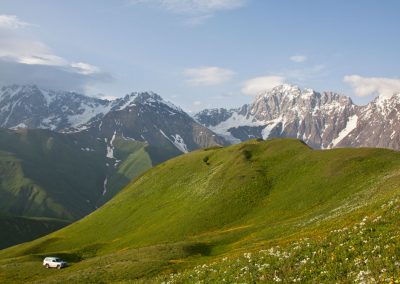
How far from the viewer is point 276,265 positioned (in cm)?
2730

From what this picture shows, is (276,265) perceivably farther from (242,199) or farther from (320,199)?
(242,199)

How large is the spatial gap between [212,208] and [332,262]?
270 feet

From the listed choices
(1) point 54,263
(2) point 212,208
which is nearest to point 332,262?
(1) point 54,263

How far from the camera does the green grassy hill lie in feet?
209

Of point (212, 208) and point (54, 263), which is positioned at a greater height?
point (212, 208)

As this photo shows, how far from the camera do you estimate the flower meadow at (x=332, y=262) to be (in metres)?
22.1

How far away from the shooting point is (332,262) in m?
24.6

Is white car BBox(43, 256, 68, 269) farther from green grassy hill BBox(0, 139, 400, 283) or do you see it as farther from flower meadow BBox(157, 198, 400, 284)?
flower meadow BBox(157, 198, 400, 284)

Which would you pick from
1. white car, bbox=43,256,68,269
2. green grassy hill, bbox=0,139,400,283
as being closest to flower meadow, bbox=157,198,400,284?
green grassy hill, bbox=0,139,400,283

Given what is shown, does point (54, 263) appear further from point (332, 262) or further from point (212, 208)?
point (332, 262)

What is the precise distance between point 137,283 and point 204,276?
8489 millimetres

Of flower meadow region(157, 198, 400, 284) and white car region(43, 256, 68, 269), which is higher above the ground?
flower meadow region(157, 198, 400, 284)

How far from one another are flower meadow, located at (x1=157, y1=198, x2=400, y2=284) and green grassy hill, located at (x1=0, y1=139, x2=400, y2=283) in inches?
895

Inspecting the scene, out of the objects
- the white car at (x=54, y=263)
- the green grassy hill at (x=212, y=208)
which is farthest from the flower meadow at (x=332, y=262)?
the white car at (x=54, y=263)
